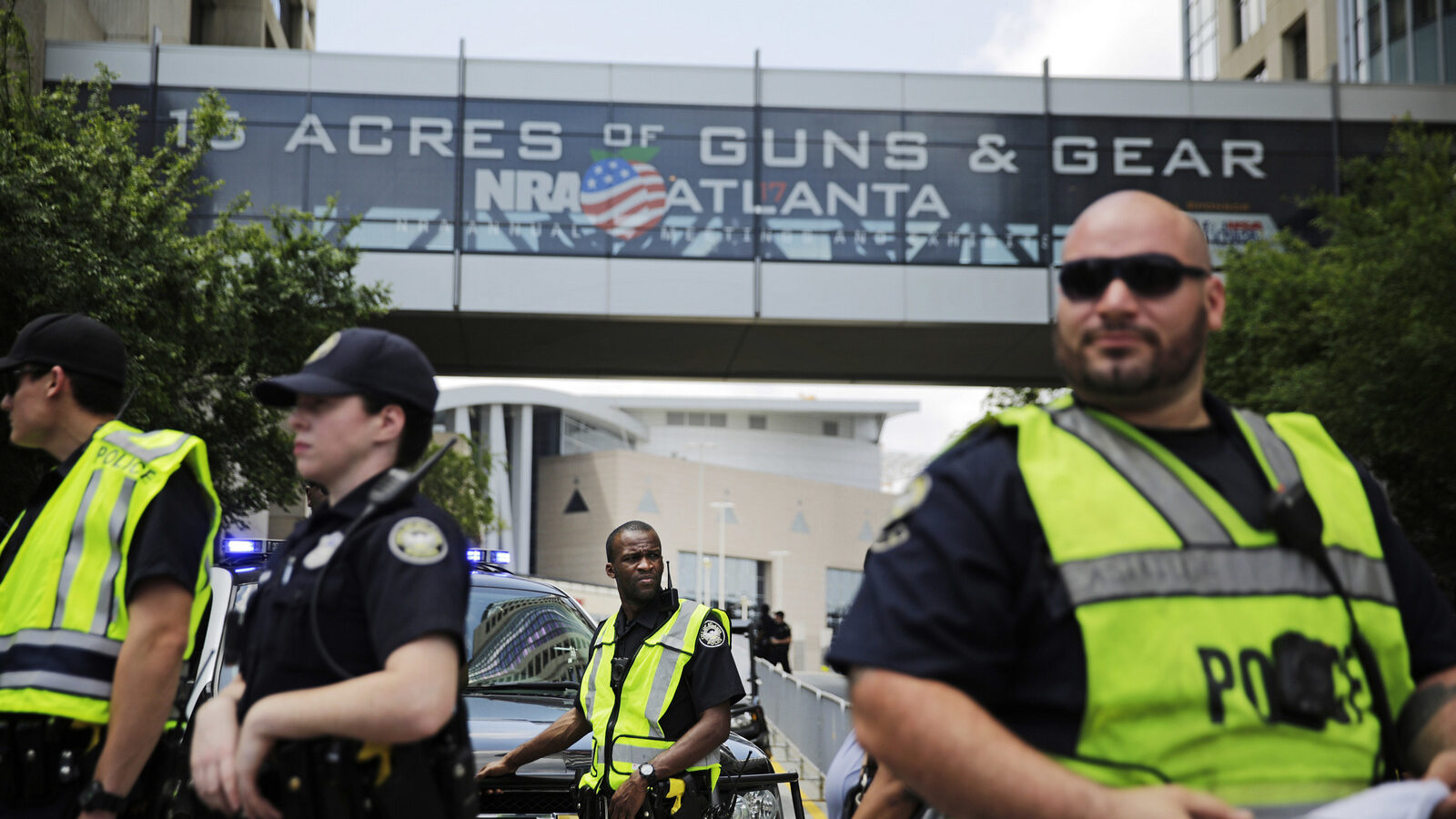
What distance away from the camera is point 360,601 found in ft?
9.53

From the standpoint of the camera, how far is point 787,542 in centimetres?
9575

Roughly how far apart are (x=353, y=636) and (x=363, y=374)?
531mm

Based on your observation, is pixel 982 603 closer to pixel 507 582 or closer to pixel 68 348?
pixel 68 348

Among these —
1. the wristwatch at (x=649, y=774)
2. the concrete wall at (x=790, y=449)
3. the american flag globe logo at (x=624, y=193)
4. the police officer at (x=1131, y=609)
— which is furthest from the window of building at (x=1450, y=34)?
the concrete wall at (x=790, y=449)

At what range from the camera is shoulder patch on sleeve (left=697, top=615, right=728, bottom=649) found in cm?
577

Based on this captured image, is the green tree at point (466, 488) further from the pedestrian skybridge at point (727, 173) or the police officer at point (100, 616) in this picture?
the police officer at point (100, 616)

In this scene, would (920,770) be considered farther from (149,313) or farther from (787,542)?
(787,542)

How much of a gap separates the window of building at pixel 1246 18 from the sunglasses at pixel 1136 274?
5079 centimetres

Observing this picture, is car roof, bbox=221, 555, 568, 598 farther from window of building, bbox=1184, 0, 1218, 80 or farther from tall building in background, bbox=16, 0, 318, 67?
window of building, bbox=1184, 0, 1218, 80

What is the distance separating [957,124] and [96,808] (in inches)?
1361

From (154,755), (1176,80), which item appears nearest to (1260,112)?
(1176,80)

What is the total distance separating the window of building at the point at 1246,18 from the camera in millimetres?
49125

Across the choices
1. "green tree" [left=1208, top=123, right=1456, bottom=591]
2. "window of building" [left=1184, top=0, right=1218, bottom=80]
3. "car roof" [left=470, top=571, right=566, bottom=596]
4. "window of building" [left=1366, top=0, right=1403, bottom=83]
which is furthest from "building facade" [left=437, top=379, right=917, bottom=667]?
"car roof" [left=470, top=571, right=566, bottom=596]

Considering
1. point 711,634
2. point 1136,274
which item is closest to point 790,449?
point 711,634
